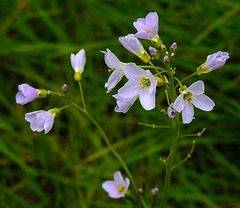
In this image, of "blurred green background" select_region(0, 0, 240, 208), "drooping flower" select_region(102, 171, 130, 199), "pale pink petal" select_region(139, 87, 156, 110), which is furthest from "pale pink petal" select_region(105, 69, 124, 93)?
"blurred green background" select_region(0, 0, 240, 208)

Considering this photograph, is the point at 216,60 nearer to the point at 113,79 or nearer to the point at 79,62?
the point at 113,79

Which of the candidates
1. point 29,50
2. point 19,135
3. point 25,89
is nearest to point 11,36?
point 29,50

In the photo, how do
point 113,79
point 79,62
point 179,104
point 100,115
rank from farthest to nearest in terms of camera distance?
point 100,115 < point 79,62 < point 113,79 < point 179,104

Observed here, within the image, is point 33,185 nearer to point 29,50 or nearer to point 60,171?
point 60,171

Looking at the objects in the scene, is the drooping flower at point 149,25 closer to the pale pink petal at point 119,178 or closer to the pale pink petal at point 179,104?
the pale pink petal at point 179,104

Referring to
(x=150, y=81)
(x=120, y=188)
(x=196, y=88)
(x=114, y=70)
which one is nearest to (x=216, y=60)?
(x=196, y=88)

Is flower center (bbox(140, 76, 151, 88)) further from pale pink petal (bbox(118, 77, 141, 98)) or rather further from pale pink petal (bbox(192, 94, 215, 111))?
pale pink petal (bbox(192, 94, 215, 111))
